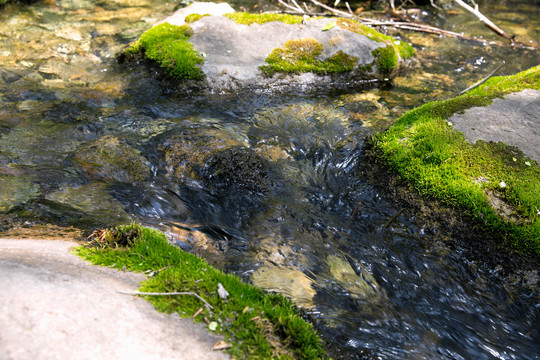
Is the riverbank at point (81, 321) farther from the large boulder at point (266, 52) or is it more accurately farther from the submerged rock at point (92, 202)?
the large boulder at point (266, 52)

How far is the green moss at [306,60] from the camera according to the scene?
8.84 m

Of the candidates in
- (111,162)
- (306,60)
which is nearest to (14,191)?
(111,162)

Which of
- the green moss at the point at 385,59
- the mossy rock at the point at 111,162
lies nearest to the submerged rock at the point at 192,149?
the mossy rock at the point at 111,162

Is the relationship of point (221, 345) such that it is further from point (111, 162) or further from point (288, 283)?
point (111, 162)

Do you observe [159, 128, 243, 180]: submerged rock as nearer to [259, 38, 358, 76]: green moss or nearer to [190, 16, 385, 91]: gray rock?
[190, 16, 385, 91]: gray rock

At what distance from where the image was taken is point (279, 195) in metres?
5.70

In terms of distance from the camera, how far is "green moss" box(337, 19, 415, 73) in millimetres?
9305

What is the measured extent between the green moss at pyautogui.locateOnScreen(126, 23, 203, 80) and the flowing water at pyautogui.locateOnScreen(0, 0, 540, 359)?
506 mm

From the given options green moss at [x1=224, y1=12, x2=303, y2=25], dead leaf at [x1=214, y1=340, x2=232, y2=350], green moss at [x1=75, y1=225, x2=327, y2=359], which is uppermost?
green moss at [x1=224, y1=12, x2=303, y2=25]

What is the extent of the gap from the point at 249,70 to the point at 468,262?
615 cm

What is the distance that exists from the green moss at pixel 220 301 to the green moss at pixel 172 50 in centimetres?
566

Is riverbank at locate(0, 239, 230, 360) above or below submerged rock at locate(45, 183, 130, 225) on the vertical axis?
above

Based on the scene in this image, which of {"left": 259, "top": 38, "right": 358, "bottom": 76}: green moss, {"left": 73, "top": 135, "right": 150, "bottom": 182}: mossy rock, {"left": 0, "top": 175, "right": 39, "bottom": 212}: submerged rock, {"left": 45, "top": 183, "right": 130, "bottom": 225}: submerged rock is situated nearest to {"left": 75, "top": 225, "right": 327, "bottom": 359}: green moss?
{"left": 45, "top": 183, "right": 130, "bottom": 225}: submerged rock

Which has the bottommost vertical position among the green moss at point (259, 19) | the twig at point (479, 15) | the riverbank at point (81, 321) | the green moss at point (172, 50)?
the riverbank at point (81, 321)
